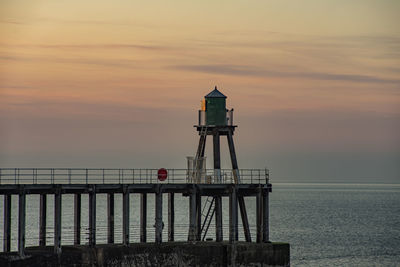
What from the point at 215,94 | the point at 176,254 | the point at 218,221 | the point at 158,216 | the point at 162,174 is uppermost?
the point at 215,94

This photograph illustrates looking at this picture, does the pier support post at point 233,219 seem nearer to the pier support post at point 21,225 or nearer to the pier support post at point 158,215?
the pier support post at point 158,215

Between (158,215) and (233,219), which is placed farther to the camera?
(233,219)

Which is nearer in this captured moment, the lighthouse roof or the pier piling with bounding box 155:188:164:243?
the pier piling with bounding box 155:188:164:243

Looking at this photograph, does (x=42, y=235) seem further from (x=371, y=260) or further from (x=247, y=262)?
(x=371, y=260)

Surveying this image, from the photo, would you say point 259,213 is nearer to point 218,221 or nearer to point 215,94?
point 218,221

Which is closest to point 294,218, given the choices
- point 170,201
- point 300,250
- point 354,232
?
point 354,232

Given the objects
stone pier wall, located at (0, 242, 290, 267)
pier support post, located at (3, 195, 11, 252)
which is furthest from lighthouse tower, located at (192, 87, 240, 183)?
pier support post, located at (3, 195, 11, 252)

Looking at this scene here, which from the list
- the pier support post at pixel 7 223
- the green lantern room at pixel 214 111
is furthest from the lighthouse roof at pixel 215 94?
the pier support post at pixel 7 223

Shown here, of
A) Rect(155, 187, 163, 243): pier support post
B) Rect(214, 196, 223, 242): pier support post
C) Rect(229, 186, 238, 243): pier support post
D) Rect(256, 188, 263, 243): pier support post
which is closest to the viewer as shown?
Rect(155, 187, 163, 243): pier support post

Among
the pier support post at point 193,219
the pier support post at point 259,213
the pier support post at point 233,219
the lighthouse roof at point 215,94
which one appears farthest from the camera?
the lighthouse roof at point 215,94

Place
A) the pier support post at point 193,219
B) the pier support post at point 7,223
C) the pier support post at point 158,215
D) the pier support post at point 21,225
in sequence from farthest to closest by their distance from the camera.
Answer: the pier support post at point 193,219 < the pier support post at point 158,215 < the pier support post at point 7,223 < the pier support post at point 21,225

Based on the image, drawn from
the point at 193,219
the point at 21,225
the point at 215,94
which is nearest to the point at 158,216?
the point at 193,219

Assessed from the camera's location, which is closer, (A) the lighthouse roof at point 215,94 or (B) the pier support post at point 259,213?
(B) the pier support post at point 259,213

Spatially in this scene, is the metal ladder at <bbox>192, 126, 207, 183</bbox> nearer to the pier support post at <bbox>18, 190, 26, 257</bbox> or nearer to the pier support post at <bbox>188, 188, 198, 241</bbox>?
the pier support post at <bbox>188, 188, 198, 241</bbox>
